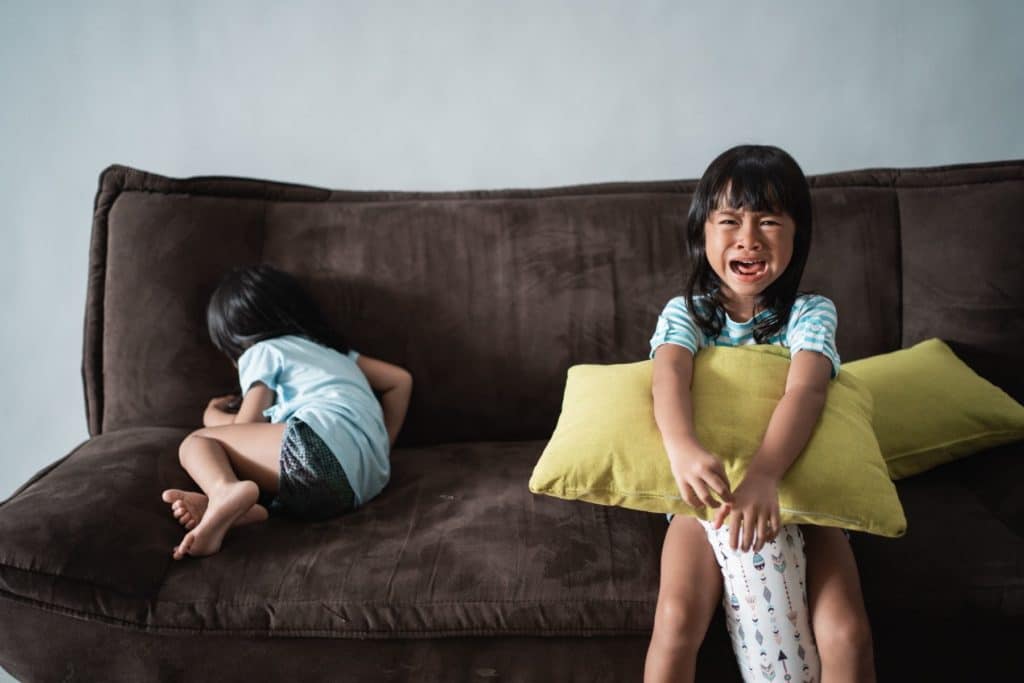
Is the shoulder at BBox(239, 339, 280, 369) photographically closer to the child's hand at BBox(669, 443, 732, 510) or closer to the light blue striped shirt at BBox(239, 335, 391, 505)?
the light blue striped shirt at BBox(239, 335, 391, 505)

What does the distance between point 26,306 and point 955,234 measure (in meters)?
2.43

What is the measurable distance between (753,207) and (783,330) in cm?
23

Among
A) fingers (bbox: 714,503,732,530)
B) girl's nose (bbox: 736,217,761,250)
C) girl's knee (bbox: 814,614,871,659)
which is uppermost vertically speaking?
girl's nose (bbox: 736,217,761,250)

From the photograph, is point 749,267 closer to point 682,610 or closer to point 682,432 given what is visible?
point 682,432

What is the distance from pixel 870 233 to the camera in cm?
174

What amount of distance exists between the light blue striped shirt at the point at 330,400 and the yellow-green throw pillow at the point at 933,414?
0.94 metres

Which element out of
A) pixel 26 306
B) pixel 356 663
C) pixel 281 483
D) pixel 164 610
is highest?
pixel 26 306

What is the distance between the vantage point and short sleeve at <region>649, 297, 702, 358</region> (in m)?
1.33

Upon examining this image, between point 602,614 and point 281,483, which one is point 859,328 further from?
point 281,483

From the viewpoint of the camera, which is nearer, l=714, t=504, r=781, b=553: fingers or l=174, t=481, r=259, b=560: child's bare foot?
l=714, t=504, r=781, b=553: fingers

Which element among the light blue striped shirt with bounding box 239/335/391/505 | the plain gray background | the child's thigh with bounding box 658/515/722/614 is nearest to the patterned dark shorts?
the light blue striped shirt with bounding box 239/335/391/505

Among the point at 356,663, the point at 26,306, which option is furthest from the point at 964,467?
the point at 26,306

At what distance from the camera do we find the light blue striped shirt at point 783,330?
4.18ft

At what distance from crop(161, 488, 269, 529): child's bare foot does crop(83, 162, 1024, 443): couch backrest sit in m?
0.37
